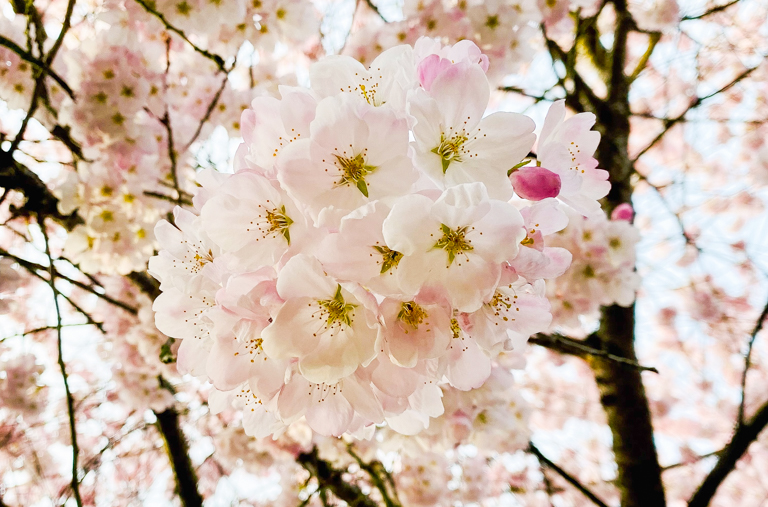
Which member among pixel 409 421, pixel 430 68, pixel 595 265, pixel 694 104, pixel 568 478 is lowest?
pixel 568 478

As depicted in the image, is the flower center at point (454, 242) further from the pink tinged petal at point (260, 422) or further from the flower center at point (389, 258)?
the pink tinged petal at point (260, 422)

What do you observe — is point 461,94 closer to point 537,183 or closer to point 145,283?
point 537,183

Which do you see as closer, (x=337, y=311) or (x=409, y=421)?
(x=337, y=311)

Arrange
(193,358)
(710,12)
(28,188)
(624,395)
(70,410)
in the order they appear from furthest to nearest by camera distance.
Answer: (710,12) → (624,395) → (28,188) → (70,410) → (193,358)

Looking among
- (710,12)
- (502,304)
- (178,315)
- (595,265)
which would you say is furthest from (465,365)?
(710,12)

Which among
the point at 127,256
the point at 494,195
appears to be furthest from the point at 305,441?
the point at 494,195

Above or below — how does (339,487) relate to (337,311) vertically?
above
